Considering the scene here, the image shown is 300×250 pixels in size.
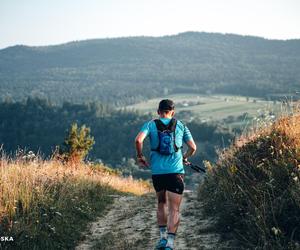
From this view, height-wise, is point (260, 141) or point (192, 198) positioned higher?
point (260, 141)

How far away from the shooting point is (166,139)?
22.4 feet

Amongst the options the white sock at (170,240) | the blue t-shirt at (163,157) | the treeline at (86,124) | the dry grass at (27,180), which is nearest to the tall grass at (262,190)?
the white sock at (170,240)

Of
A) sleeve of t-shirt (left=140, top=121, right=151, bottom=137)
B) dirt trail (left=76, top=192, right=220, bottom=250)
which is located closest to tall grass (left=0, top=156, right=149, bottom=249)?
dirt trail (left=76, top=192, right=220, bottom=250)

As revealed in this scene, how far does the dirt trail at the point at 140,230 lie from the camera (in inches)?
286

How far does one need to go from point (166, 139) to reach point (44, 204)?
9.89ft

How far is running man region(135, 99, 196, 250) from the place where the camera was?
6770mm

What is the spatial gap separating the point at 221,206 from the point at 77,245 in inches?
106

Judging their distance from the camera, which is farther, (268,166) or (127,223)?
(127,223)

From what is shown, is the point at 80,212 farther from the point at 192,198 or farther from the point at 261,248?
the point at 261,248

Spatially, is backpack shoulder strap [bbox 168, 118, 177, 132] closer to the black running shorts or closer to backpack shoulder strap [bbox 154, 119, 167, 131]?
backpack shoulder strap [bbox 154, 119, 167, 131]

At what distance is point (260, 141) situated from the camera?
8.66m

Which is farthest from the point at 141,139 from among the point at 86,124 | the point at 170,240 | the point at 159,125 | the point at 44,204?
the point at 86,124

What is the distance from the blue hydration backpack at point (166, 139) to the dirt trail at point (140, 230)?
5.33ft

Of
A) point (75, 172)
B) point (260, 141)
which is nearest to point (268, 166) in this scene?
point (260, 141)
